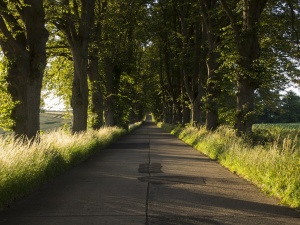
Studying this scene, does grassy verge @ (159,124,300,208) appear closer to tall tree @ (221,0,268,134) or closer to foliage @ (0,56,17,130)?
tall tree @ (221,0,268,134)

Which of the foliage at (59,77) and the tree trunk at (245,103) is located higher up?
the foliage at (59,77)

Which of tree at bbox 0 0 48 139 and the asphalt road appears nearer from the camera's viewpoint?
the asphalt road

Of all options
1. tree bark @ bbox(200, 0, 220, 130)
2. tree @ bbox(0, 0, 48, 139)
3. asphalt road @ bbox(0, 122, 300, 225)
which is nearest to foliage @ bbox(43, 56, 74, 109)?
tree bark @ bbox(200, 0, 220, 130)

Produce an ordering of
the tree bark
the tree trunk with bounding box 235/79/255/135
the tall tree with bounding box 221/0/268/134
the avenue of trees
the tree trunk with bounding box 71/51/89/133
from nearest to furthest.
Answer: the avenue of trees → the tall tree with bounding box 221/0/268/134 → the tree trunk with bounding box 235/79/255/135 → the tree trunk with bounding box 71/51/89/133 → the tree bark

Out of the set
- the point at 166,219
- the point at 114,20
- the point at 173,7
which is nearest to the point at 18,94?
the point at 166,219

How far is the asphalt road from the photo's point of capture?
575cm

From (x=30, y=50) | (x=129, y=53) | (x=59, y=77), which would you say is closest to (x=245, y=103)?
(x=30, y=50)

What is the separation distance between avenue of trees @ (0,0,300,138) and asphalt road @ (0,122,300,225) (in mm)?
4544

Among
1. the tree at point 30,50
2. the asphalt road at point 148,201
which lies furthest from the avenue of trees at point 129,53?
the asphalt road at point 148,201

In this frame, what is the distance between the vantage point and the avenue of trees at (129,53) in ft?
40.0

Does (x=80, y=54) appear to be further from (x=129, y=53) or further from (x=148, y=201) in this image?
(x=129, y=53)

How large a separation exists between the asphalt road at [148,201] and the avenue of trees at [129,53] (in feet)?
14.9

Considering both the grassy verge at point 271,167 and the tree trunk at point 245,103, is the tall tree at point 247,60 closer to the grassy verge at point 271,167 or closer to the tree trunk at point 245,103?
the tree trunk at point 245,103

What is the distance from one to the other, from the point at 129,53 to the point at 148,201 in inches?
1054
